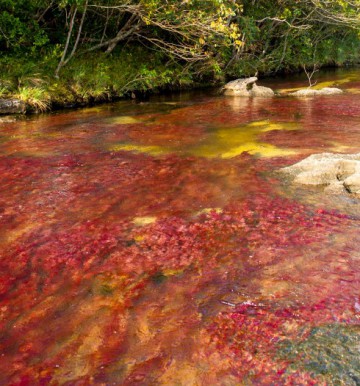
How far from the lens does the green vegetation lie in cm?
1333

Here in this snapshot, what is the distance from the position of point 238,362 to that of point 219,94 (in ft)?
48.5

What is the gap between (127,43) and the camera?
17391 mm

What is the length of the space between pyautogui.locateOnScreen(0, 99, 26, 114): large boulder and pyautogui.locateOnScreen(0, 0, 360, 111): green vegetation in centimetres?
22

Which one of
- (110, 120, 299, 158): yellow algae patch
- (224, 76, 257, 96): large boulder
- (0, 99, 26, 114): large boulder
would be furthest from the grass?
(224, 76, 257, 96): large boulder

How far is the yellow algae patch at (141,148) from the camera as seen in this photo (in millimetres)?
8494

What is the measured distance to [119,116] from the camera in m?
12.5

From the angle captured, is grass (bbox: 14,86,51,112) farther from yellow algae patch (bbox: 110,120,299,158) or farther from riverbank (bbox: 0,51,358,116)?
yellow algae patch (bbox: 110,120,299,158)

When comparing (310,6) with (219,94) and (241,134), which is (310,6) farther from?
(241,134)

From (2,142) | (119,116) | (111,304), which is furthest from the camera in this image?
(119,116)

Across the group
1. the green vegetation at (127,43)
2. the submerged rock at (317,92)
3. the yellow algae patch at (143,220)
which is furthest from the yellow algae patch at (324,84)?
the yellow algae patch at (143,220)

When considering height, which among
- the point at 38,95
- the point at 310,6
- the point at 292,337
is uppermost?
the point at 310,6

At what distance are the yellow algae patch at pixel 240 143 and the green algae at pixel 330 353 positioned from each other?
16.5ft

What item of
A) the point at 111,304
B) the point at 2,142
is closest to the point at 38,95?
the point at 2,142

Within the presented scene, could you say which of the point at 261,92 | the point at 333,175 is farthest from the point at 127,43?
the point at 333,175
